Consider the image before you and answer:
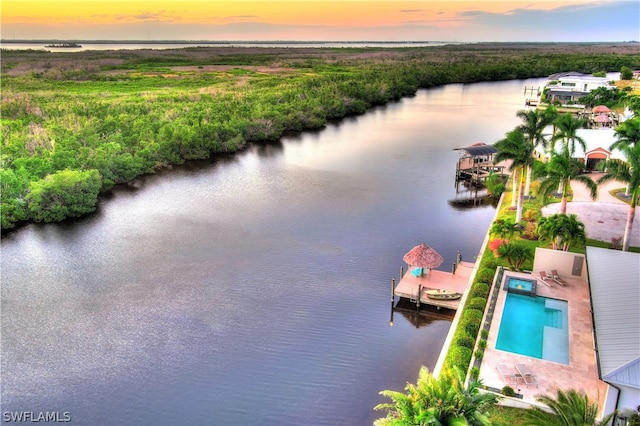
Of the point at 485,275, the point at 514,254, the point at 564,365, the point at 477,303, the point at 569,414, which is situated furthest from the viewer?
the point at 514,254

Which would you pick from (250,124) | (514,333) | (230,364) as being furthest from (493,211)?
(250,124)

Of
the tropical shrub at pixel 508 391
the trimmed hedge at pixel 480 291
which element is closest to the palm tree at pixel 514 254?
the trimmed hedge at pixel 480 291

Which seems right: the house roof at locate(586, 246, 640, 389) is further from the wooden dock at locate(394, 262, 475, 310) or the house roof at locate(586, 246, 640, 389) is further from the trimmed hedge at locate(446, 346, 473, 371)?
the wooden dock at locate(394, 262, 475, 310)

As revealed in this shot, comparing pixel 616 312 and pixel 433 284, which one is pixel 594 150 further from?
pixel 616 312

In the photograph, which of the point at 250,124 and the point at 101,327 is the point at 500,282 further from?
the point at 250,124
